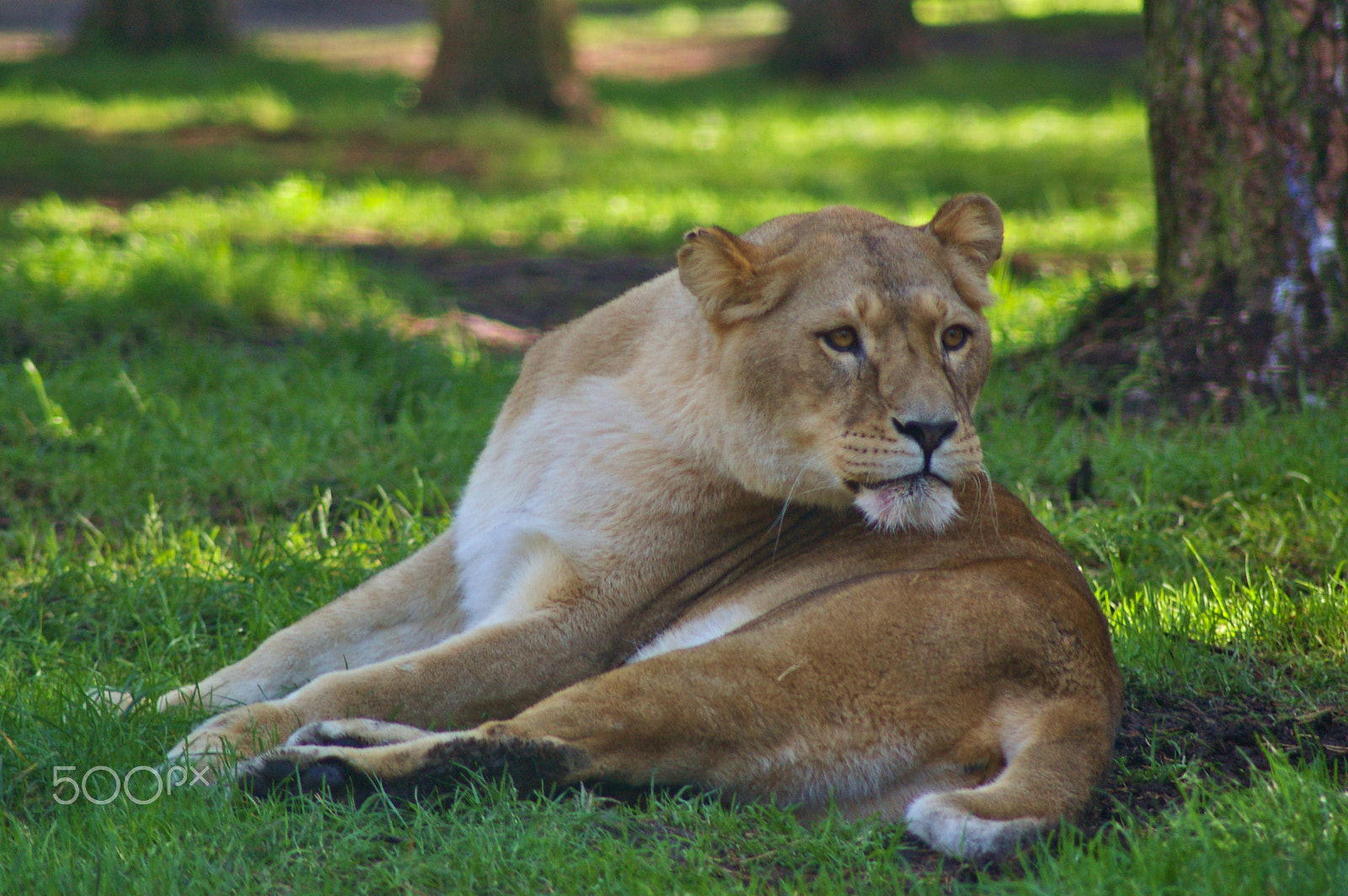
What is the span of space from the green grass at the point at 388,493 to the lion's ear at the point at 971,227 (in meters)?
1.08

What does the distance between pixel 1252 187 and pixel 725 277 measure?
9.09 ft

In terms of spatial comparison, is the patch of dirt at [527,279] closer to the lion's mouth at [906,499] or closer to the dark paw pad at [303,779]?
the lion's mouth at [906,499]

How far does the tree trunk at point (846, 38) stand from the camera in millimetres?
17406

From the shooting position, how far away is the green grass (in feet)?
8.35

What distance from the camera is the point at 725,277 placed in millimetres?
3186

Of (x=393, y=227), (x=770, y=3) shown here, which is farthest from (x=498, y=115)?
(x=770, y=3)

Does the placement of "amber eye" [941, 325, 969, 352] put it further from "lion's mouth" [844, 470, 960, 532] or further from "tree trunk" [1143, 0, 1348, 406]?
"tree trunk" [1143, 0, 1348, 406]

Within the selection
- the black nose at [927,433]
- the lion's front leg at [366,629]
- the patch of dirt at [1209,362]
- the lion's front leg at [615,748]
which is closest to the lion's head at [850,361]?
the black nose at [927,433]

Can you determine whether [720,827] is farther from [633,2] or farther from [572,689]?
[633,2]

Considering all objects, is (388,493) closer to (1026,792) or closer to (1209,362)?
(1026,792)

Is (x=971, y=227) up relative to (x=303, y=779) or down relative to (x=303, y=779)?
up

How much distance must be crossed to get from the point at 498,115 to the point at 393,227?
193 inches

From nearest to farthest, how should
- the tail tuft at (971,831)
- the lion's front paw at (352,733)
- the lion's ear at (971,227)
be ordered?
the tail tuft at (971,831) → the lion's front paw at (352,733) → the lion's ear at (971,227)

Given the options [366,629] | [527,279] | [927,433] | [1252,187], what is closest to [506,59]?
[527,279]
